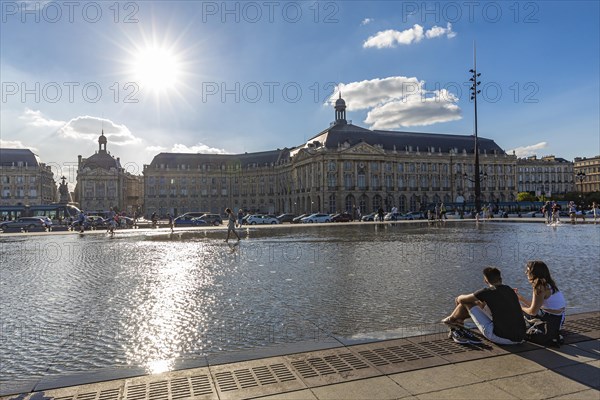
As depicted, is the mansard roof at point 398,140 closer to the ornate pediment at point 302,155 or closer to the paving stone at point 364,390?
the ornate pediment at point 302,155

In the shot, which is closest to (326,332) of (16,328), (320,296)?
(320,296)

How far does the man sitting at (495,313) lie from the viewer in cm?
540

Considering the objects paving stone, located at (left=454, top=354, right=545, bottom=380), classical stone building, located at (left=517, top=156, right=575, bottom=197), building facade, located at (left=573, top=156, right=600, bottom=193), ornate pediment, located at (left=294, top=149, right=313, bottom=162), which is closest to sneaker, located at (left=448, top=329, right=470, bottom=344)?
paving stone, located at (left=454, top=354, right=545, bottom=380)

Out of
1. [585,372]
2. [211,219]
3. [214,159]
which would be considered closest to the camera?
[585,372]

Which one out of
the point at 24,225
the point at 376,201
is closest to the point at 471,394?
the point at 24,225

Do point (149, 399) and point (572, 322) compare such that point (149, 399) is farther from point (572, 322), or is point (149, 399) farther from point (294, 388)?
point (572, 322)

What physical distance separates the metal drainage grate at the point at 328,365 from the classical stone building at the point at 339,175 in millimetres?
84964

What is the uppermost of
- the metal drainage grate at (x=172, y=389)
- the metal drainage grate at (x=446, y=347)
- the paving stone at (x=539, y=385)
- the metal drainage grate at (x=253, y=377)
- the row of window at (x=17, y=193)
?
the row of window at (x=17, y=193)

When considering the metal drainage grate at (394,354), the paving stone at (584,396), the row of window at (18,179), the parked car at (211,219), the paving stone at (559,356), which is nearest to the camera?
the paving stone at (584,396)

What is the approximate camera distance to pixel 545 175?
146250 mm

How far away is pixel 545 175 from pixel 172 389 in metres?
166

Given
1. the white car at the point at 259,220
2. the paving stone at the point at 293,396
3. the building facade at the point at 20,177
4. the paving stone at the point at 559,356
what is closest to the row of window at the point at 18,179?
the building facade at the point at 20,177

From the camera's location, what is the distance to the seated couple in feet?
17.8

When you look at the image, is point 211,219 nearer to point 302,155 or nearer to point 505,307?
point 302,155
